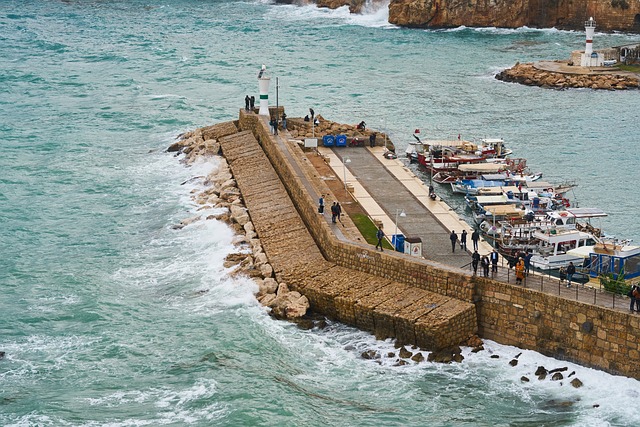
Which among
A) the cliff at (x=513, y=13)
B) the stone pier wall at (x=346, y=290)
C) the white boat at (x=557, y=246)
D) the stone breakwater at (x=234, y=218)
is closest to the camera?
the stone pier wall at (x=346, y=290)

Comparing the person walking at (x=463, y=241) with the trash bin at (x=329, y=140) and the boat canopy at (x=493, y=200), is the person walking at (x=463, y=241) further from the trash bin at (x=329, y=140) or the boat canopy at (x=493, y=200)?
the trash bin at (x=329, y=140)

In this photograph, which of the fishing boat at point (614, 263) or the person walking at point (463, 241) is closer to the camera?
the fishing boat at point (614, 263)

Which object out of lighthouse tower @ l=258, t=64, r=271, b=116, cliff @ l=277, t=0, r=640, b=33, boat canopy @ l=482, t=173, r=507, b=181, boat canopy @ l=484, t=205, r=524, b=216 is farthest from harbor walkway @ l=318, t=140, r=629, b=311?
cliff @ l=277, t=0, r=640, b=33

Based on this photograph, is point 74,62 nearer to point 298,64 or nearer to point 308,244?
point 298,64

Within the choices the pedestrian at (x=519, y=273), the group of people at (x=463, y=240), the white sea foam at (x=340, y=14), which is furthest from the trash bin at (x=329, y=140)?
the white sea foam at (x=340, y=14)

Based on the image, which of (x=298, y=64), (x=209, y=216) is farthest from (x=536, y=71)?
(x=209, y=216)

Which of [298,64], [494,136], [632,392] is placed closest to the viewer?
[632,392]

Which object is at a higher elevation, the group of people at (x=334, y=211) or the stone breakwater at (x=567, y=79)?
the stone breakwater at (x=567, y=79)
